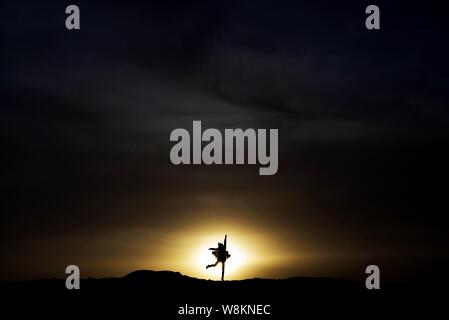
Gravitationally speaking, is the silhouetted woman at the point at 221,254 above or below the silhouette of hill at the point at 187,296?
above

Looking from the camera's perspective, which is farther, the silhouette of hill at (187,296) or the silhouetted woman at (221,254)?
the silhouetted woman at (221,254)

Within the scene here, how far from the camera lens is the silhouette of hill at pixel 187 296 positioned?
55.2 meters

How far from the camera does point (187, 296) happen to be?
6044cm

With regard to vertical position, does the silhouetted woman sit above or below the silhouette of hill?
above

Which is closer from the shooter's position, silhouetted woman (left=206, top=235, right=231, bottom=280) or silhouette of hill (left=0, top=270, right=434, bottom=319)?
silhouette of hill (left=0, top=270, right=434, bottom=319)

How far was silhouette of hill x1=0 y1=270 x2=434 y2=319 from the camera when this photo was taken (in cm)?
5517
